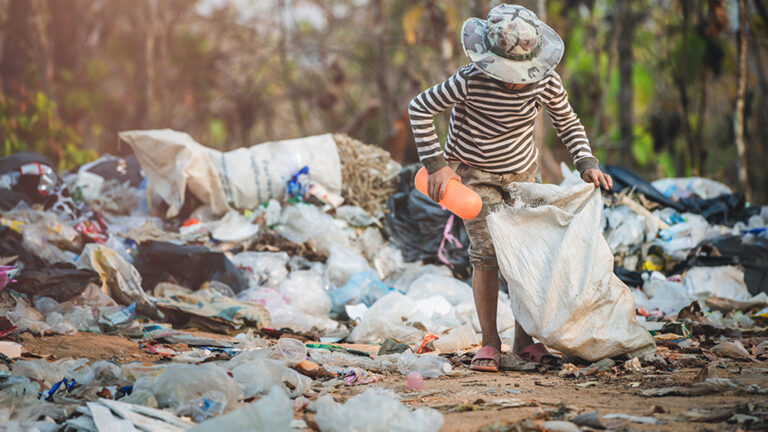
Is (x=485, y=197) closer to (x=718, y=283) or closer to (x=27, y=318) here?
(x=27, y=318)

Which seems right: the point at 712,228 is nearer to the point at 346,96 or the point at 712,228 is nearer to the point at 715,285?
the point at 715,285

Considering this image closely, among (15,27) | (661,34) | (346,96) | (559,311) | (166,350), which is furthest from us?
(346,96)

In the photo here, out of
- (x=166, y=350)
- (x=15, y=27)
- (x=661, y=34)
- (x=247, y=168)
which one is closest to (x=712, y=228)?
(x=247, y=168)

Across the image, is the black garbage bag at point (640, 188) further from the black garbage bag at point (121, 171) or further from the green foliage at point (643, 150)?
the green foliage at point (643, 150)

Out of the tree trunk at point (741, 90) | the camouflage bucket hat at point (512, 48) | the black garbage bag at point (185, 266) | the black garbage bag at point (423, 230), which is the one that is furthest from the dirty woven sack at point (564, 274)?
Answer: the tree trunk at point (741, 90)

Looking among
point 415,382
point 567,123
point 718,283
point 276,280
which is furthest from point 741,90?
point 415,382

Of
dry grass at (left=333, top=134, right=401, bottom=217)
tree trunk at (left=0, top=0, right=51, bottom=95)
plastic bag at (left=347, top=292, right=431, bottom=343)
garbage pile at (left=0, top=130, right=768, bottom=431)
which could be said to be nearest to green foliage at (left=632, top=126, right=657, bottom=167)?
garbage pile at (left=0, top=130, right=768, bottom=431)

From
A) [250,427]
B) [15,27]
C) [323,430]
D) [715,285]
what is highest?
[15,27]

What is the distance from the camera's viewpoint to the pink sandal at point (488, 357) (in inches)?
120

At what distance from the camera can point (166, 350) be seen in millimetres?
3371

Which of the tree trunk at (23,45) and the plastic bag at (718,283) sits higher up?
the tree trunk at (23,45)

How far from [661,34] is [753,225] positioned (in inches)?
506

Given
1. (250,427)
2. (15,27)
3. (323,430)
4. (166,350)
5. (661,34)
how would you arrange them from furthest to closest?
1. (661,34)
2. (15,27)
3. (166,350)
4. (323,430)
5. (250,427)

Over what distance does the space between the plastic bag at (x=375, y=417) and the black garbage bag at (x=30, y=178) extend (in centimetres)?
421
